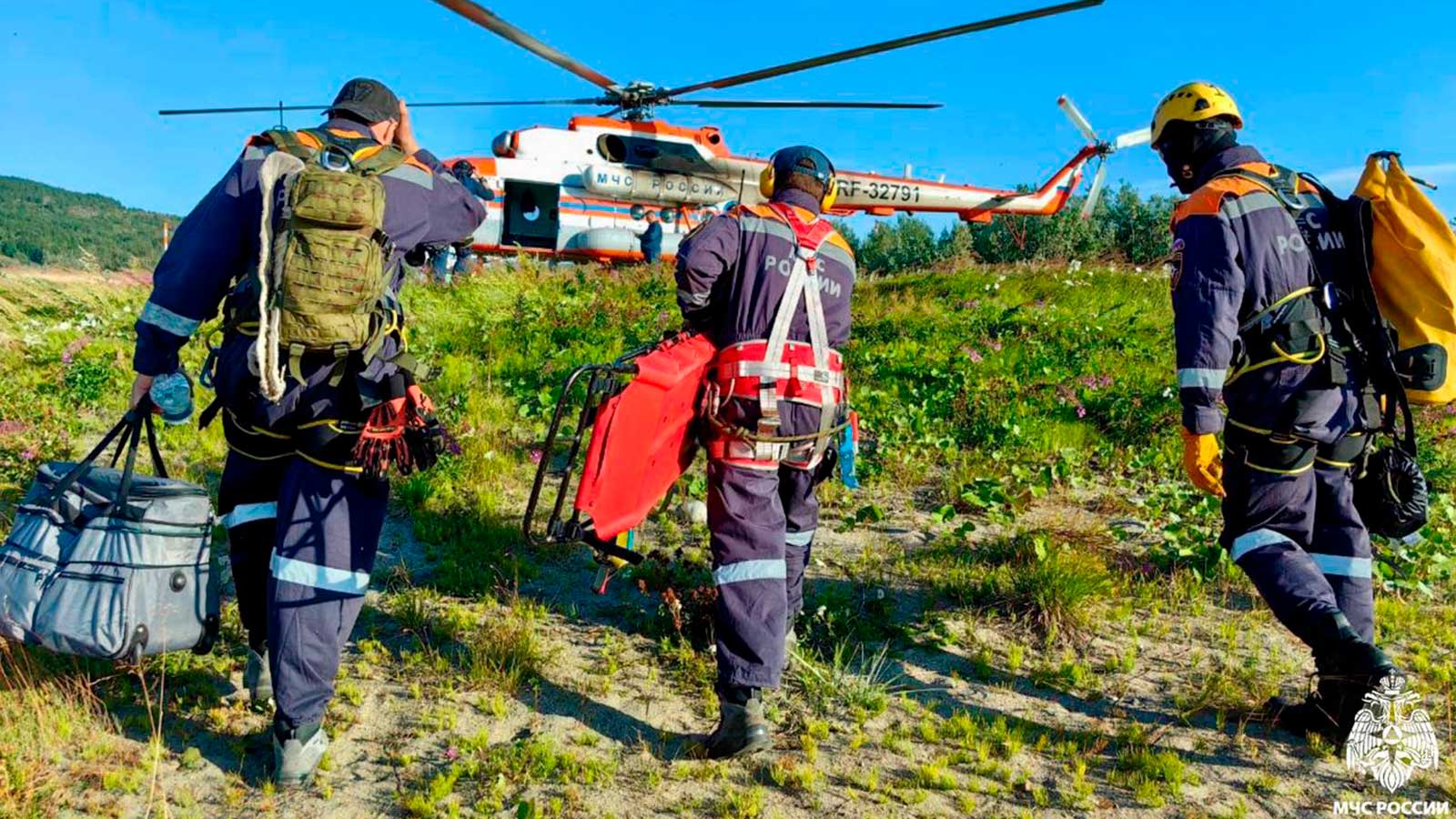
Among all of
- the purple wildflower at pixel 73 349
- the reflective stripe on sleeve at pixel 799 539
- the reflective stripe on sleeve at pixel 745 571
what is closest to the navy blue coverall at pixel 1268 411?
the reflective stripe on sleeve at pixel 799 539

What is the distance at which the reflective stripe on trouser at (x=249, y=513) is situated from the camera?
141 inches

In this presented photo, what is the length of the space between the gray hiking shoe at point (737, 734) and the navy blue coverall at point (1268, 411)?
2217 mm

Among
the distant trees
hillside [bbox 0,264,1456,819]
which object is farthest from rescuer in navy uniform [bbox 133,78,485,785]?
the distant trees

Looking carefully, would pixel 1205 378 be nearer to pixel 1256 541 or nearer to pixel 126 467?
pixel 1256 541

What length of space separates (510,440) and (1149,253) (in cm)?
2843

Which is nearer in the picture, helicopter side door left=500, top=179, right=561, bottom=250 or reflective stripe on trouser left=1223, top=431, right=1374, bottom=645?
reflective stripe on trouser left=1223, top=431, right=1374, bottom=645

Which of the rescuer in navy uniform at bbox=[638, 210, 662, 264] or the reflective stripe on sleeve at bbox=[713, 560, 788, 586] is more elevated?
the rescuer in navy uniform at bbox=[638, 210, 662, 264]

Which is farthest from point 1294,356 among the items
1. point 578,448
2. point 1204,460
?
point 578,448

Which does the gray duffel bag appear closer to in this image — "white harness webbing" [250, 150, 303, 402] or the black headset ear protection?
"white harness webbing" [250, 150, 303, 402]

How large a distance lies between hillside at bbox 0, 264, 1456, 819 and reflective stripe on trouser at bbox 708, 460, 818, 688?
415mm

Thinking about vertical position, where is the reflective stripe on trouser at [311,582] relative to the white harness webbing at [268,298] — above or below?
below

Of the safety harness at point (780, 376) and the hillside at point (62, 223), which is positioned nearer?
the safety harness at point (780, 376)

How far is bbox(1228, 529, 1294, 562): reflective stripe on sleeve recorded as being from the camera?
11.7ft

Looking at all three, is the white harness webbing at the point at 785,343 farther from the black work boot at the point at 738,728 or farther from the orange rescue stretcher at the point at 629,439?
the black work boot at the point at 738,728
